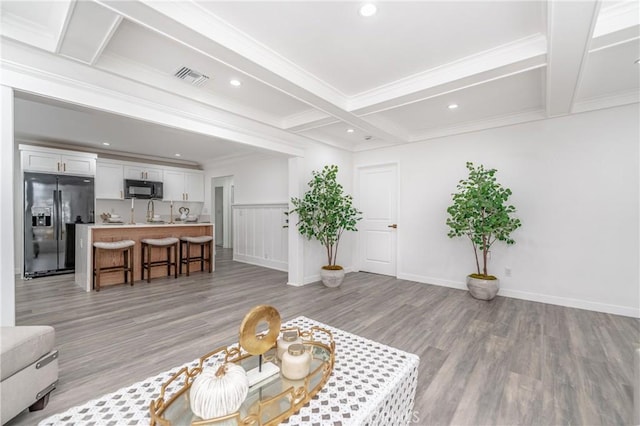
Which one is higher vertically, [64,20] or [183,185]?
[64,20]

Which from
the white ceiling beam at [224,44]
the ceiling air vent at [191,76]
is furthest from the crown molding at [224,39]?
the ceiling air vent at [191,76]

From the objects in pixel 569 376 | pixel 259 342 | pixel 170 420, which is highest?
pixel 259 342

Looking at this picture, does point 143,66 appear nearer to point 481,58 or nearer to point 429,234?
point 481,58

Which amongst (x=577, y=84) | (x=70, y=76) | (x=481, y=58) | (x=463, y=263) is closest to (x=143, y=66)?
(x=70, y=76)

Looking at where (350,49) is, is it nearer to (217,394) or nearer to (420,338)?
(217,394)

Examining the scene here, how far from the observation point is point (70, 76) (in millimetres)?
2352

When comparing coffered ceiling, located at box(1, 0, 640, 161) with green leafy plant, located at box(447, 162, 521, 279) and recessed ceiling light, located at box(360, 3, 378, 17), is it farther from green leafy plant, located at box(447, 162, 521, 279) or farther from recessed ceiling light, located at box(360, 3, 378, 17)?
green leafy plant, located at box(447, 162, 521, 279)

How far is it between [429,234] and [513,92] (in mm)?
2389

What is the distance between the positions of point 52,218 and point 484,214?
7568 millimetres

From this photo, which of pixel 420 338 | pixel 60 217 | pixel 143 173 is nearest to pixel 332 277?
pixel 420 338

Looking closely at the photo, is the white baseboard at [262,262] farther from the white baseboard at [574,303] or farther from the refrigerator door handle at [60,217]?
the white baseboard at [574,303]

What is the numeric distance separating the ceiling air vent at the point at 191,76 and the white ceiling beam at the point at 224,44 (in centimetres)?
59

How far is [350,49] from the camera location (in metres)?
2.45

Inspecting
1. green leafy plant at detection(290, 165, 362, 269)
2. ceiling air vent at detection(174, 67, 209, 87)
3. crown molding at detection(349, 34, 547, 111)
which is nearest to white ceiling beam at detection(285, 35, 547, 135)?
crown molding at detection(349, 34, 547, 111)
